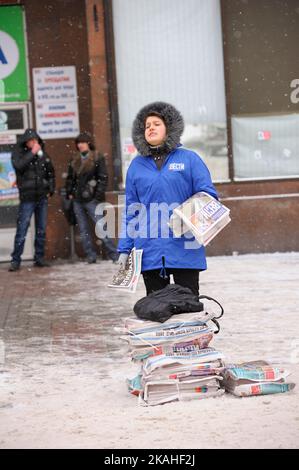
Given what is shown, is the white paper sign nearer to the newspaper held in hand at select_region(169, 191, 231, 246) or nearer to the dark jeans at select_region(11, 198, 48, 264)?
the dark jeans at select_region(11, 198, 48, 264)

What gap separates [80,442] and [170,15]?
10005mm

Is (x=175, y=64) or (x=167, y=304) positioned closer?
(x=167, y=304)

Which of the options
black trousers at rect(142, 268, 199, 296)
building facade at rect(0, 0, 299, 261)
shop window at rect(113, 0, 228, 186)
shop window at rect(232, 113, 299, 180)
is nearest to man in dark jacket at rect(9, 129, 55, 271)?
building facade at rect(0, 0, 299, 261)

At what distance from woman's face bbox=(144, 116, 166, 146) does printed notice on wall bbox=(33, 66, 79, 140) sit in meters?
8.40

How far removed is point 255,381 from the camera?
7.00m

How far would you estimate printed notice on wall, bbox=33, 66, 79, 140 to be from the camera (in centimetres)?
1568

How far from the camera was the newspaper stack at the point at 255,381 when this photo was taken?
6961 millimetres

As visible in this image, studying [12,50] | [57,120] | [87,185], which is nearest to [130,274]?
[87,185]

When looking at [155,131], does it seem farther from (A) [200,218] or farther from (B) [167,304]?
(B) [167,304]

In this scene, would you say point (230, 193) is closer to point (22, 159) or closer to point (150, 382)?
point (22, 159)

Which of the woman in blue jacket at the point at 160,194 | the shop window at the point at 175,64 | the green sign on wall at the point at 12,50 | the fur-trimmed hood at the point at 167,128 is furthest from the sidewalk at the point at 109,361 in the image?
the green sign on wall at the point at 12,50

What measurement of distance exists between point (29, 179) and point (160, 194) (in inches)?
301

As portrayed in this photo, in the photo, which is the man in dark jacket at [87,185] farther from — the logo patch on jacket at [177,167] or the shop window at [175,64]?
the logo patch on jacket at [177,167]

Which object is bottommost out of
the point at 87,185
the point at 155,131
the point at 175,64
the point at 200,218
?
the point at 87,185
